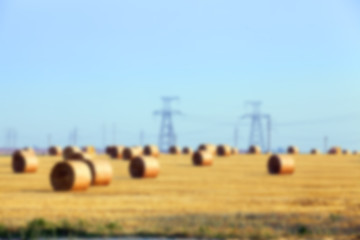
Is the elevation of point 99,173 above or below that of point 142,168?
below

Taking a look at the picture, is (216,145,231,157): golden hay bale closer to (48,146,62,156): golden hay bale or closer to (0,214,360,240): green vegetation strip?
(48,146,62,156): golden hay bale

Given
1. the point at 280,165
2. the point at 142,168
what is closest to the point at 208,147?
the point at 280,165

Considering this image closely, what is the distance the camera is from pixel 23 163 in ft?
152

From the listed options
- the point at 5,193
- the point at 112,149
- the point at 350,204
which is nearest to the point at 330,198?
the point at 350,204

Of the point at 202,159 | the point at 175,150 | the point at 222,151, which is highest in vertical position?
the point at 175,150

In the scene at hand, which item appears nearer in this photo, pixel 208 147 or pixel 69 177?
pixel 69 177

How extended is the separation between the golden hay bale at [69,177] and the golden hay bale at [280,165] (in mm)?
17863

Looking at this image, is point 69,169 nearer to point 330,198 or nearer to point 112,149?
point 330,198

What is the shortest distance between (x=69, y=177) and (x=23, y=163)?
17158 mm

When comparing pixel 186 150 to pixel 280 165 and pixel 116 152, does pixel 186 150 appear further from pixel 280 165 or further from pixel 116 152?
pixel 280 165

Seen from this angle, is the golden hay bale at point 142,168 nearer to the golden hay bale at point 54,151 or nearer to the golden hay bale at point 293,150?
the golden hay bale at point 54,151

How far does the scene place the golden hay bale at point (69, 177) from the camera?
1175 inches

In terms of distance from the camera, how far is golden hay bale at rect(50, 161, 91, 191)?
29.8 m

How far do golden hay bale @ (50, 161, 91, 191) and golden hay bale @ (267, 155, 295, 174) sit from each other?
1786 cm
